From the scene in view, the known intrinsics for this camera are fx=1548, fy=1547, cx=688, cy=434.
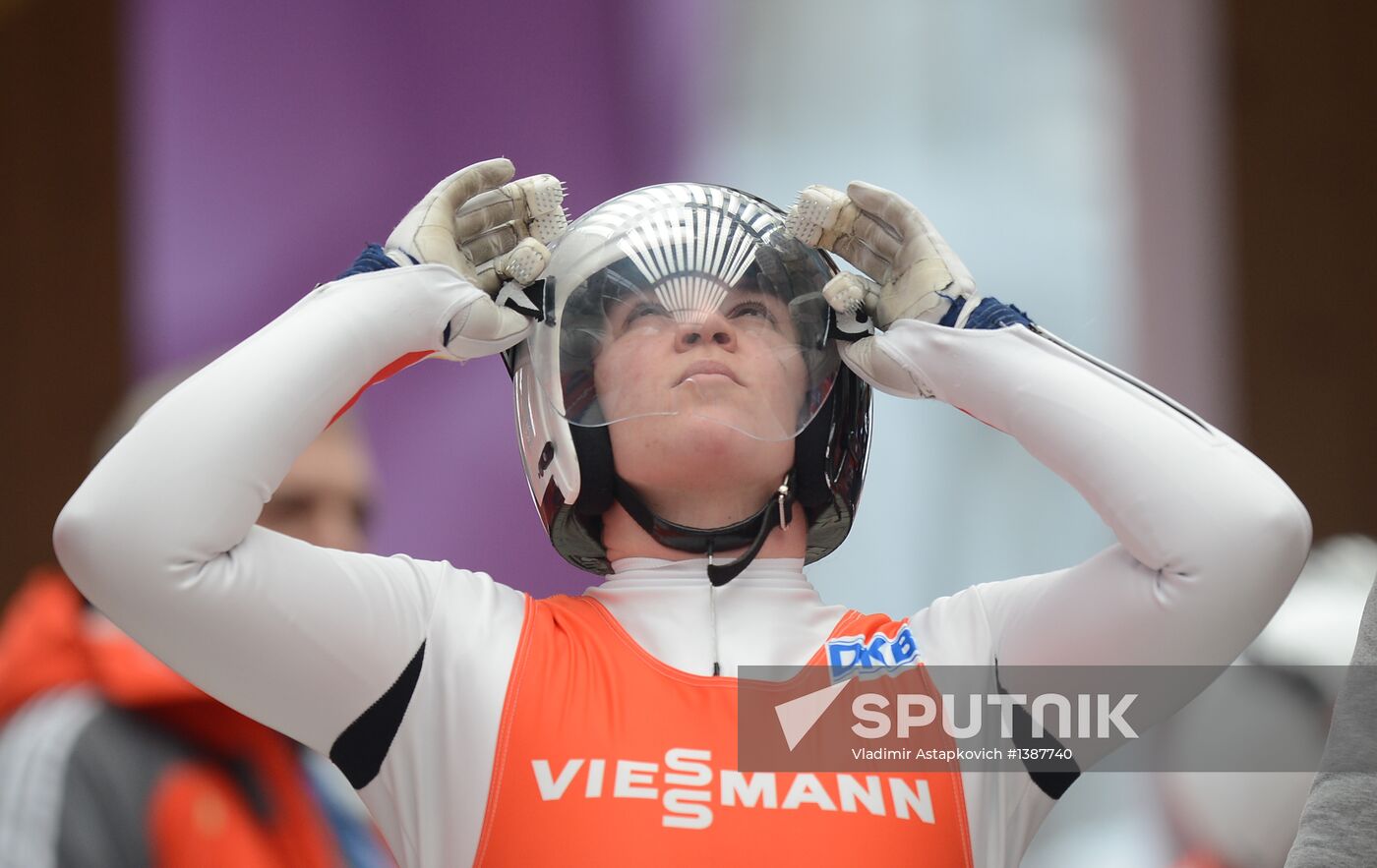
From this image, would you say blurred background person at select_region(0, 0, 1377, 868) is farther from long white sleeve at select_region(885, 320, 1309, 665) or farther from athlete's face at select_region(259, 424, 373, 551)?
long white sleeve at select_region(885, 320, 1309, 665)

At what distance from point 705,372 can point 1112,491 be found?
0.48m

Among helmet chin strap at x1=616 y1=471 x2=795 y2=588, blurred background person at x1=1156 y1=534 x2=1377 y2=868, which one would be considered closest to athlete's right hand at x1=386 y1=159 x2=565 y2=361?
helmet chin strap at x1=616 y1=471 x2=795 y2=588

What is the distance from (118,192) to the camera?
12.4ft

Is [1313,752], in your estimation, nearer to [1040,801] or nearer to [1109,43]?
[1040,801]

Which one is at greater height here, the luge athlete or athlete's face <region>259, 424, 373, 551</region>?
the luge athlete

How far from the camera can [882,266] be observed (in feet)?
6.39

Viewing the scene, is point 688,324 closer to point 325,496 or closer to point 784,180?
point 325,496

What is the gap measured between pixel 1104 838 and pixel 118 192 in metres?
2.72

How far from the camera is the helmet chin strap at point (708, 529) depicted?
1.85 metres

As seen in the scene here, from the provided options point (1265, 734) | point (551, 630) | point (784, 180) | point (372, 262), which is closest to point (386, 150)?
point (784, 180)

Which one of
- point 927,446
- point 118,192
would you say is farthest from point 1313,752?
point 118,192

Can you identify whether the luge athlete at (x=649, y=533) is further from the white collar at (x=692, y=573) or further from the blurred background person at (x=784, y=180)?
the blurred background person at (x=784, y=180)

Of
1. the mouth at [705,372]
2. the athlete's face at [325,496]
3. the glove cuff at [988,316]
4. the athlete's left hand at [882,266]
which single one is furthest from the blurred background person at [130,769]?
the glove cuff at [988,316]

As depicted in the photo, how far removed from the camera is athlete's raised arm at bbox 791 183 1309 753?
156 cm
